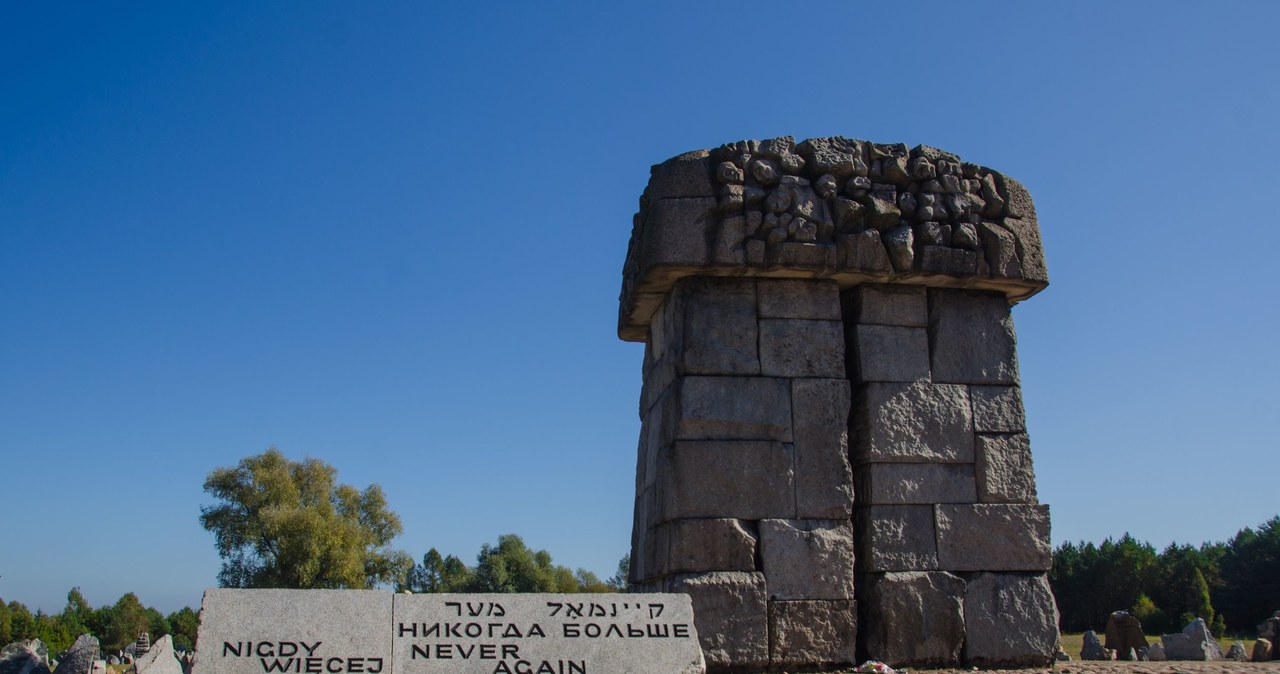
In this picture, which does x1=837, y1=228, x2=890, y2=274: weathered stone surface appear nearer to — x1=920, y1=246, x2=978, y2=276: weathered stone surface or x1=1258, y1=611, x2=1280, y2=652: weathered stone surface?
x1=920, y1=246, x2=978, y2=276: weathered stone surface

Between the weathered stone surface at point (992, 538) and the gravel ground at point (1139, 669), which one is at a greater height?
the weathered stone surface at point (992, 538)

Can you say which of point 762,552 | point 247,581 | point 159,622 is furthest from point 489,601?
point 159,622

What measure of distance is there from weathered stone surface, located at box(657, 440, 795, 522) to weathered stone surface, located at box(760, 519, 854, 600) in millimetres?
152

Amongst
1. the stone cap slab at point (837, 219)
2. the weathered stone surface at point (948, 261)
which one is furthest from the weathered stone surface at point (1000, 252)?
the weathered stone surface at point (948, 261)

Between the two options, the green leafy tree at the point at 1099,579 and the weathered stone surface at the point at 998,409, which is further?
the green leafy tree at the point at 1099,579

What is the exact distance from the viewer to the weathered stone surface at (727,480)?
6.80 m

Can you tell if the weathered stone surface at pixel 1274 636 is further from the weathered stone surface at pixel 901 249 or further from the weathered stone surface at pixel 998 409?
the weathered stone surface at pixel 901 249

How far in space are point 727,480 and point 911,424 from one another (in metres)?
1.44

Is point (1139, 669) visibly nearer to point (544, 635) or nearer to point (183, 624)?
point (544, 635)

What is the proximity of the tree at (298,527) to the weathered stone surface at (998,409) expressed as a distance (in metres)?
26.2

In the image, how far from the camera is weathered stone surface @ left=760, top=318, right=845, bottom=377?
719cm

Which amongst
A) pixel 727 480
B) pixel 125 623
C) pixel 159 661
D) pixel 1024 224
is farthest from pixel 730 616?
pixel 125 623

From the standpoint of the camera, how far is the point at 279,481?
32.5 meters

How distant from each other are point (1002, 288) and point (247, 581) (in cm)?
2917
